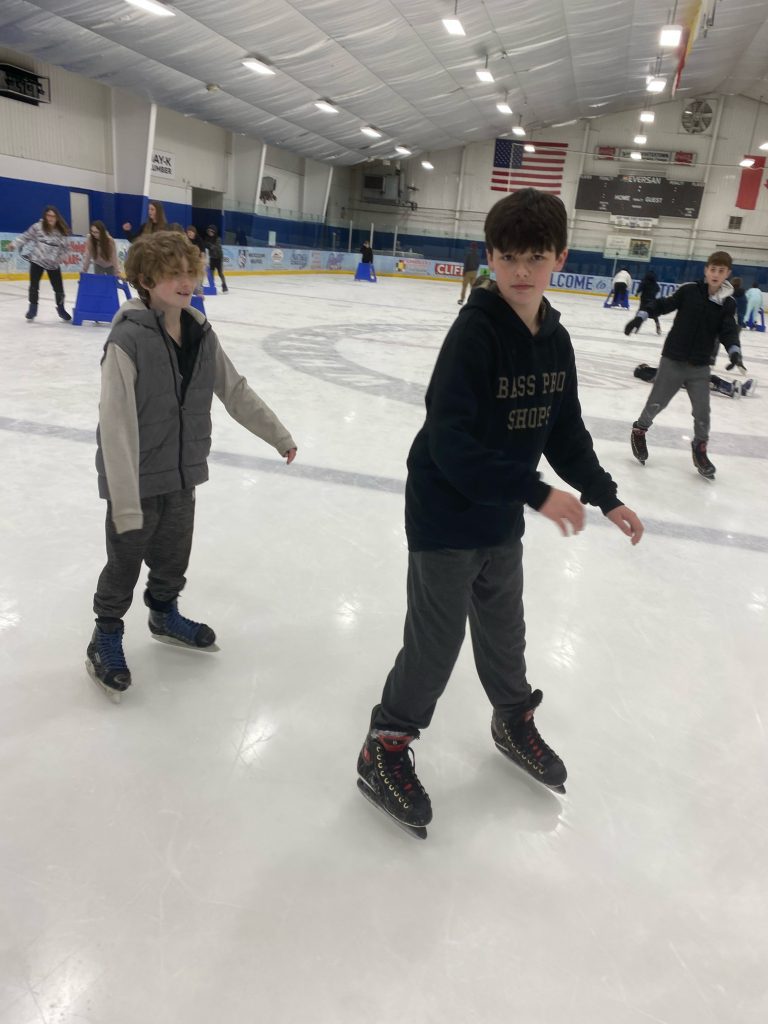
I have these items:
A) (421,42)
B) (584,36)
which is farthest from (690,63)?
(421,42)

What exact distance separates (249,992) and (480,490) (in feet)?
3.12

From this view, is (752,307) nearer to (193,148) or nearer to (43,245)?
(43,245)

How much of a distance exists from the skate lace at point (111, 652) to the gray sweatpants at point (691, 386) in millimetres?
3603

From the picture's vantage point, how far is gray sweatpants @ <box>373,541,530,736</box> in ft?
4.93

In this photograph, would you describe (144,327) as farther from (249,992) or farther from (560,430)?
(249,992)

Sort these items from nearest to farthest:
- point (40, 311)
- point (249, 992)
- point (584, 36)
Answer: point (249, 992), point (40, 311), point (584, 36)

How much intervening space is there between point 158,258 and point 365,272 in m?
20.6

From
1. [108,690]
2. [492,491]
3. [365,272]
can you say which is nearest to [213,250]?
[365,272]

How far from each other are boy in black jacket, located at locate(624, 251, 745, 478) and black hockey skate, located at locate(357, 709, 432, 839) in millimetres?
3432

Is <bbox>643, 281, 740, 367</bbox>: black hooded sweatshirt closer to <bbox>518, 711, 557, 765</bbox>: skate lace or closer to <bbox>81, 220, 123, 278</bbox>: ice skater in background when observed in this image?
<bbox>518, 711, 557, 765</bbox>: skate lace

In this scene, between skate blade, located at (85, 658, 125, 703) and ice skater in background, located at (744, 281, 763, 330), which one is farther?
ice skater in background, located at (744, 281, 763, 330)

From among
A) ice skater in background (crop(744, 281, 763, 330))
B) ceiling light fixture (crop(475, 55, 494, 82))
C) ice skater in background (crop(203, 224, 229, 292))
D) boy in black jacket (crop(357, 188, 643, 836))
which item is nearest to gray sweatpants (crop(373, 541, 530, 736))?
boy in black jacket (crop(357, 188, 643, 836))

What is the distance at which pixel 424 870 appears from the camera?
1.50 m

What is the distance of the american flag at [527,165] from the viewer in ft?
92.0
